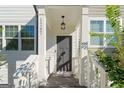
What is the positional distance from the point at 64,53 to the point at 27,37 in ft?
6.73

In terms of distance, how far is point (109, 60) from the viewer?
21.3 feet

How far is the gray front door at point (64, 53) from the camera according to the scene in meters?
12.6

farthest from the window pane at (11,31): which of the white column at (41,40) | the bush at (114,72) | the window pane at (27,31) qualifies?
the bush at (114,72)

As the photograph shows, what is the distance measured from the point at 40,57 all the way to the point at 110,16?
10.6 feet

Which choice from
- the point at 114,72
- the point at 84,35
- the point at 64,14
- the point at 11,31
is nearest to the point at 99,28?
the point at 64,14

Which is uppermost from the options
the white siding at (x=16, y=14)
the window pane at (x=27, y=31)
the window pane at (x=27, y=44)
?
the white siding at (x=16, y=14)

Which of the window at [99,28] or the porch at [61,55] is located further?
the window at [99,28]

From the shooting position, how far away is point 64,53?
12.7 m

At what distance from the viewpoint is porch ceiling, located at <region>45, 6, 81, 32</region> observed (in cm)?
867

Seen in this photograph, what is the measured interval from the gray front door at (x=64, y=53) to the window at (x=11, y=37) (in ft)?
6.97

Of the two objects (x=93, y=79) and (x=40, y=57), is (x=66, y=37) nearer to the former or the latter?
(x=40, y=57)

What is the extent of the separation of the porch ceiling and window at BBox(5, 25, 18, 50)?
1698 mm

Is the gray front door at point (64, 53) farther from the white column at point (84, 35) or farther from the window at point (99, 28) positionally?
the white column at point (84, 35)

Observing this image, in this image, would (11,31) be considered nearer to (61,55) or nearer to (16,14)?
(16,14)
